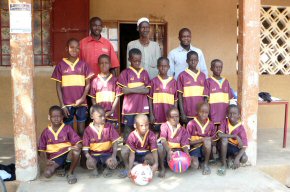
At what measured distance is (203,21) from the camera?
6.23m

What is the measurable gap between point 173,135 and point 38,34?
2.91 meters

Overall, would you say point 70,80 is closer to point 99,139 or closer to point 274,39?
point 99,139

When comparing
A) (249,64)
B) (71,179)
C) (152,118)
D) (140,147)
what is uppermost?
(249,64)

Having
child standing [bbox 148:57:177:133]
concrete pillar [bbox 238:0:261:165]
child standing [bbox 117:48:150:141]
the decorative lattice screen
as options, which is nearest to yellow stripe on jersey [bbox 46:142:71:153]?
child standing [bbox 117:48:150:141]

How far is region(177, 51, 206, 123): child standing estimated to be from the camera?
445cm

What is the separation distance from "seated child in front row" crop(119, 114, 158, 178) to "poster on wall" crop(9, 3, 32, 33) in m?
1.57

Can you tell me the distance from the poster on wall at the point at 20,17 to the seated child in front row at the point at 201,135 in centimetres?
215

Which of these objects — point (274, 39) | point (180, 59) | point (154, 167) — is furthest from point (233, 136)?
point (274, 39)

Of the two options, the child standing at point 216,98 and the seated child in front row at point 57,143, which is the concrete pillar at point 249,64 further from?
the seated child in front row at point 57,143

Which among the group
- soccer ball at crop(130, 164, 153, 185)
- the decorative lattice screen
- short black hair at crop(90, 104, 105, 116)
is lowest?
soccer ball at crop(130, 164, 153, 185)

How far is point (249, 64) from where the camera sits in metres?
4.44

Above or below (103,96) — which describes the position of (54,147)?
below

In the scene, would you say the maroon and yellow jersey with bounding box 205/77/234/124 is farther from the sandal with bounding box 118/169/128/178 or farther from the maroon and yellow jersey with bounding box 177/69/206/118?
the sandal with bounding box 118/169/128/178

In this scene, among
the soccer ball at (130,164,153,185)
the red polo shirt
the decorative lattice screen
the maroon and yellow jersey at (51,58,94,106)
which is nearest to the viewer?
the soccer ball at (130,164,153,185)
